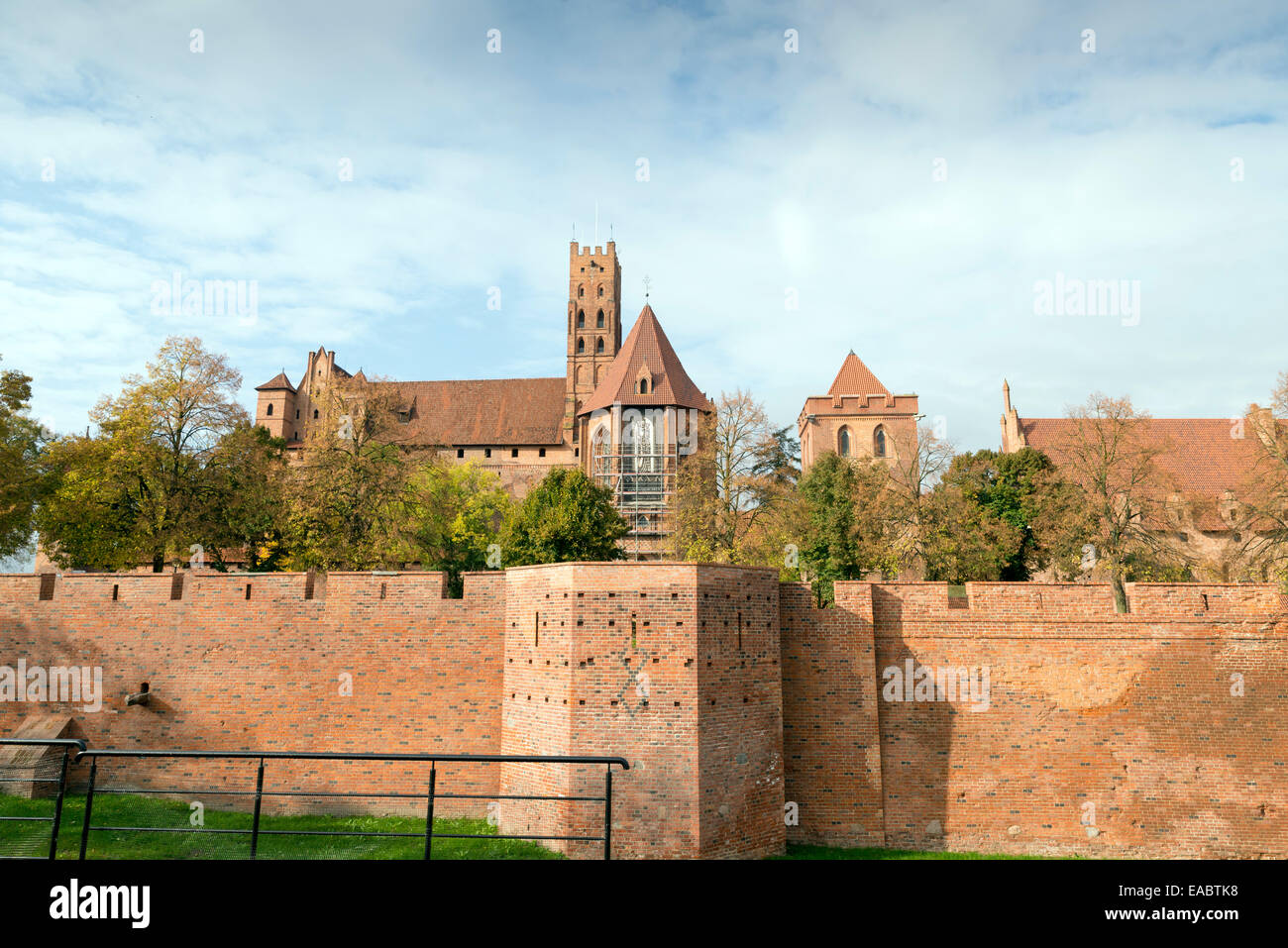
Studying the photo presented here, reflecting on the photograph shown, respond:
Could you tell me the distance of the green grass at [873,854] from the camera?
14062 millimetres

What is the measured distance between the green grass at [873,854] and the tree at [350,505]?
16.9 m

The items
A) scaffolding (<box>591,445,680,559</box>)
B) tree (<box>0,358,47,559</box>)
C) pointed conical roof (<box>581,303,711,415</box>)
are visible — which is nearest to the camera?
tree (<box>0,358,47,559</box>)

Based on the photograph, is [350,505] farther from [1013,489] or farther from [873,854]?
[1013,489]

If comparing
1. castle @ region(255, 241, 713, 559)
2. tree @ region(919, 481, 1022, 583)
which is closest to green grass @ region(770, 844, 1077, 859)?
tree @ region(919, 481, 1022, 583)

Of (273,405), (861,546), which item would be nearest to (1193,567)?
(861,546)

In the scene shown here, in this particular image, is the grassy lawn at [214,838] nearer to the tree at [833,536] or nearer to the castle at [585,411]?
the tree at [833,536]

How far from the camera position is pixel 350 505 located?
2619 centimetres

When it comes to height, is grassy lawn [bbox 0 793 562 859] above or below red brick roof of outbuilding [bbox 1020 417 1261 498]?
below

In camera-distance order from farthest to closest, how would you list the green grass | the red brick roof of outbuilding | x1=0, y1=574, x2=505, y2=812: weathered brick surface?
the red brick roof of outbuilding < x1=0, y1=574, x2=505, y2=812: weathered brick surface < the green grass

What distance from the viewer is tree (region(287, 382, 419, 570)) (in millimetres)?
25484

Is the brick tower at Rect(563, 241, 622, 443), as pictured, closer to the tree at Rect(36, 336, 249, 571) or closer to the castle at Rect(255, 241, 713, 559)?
the castle at Rect(255, 241, 713, 559)

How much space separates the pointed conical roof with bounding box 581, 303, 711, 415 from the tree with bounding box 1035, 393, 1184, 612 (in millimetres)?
22998

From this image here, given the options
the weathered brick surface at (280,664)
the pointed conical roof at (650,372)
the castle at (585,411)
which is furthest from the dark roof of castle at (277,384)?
the weathered brick surface at (280,664)
